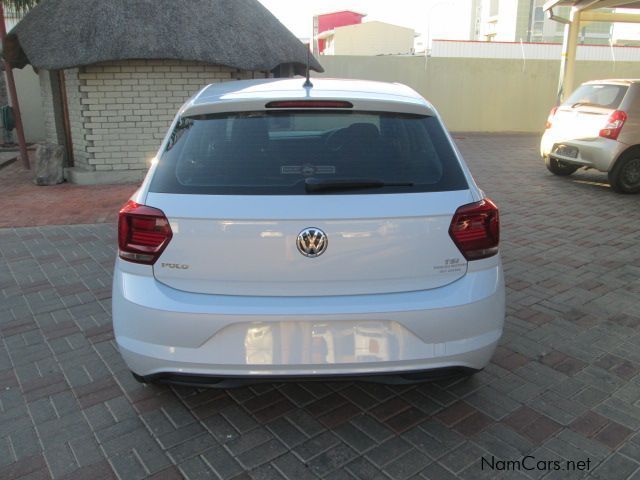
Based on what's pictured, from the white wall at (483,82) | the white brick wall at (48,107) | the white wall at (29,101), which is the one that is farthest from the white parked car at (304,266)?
the white wall at (483,82)

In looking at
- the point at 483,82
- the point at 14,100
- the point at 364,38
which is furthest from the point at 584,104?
the point at 364,38

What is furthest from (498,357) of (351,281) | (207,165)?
(207,165)

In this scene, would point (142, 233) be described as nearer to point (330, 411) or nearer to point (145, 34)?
point (330, 411)

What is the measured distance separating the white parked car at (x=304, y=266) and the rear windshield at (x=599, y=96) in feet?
24.4

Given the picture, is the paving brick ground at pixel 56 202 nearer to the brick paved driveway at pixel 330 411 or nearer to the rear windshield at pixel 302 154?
the brick paved driveway at pixel 330 411

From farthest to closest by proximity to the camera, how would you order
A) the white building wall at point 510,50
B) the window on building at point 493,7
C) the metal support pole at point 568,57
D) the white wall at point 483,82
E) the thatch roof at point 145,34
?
the window on building at point 493,7 → the white building wall at point 510,50 → the white wall at point 483,82 → the metal support pole at point 568,57 → the thatch roof at point 145,34

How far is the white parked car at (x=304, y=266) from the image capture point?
2553 mm

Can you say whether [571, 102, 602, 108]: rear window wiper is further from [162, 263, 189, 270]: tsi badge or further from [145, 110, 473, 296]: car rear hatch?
[162, 263, 189, 270]: tsi badge

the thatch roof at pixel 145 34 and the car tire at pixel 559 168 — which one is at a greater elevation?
the thatch roof at pixel 145 34

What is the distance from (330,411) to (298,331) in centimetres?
77

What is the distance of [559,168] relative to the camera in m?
10.6

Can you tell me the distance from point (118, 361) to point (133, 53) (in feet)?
22.1

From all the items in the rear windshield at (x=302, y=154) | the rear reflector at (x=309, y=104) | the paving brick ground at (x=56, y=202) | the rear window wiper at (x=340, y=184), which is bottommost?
the paving brick ground at (x=56, y=202)

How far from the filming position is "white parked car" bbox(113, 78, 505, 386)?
2.55m
